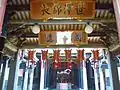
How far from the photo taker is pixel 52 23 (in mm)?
6883

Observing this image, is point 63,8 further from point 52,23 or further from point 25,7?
point 52,23

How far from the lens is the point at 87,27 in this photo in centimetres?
689

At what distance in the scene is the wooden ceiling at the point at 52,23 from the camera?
5.74 metres

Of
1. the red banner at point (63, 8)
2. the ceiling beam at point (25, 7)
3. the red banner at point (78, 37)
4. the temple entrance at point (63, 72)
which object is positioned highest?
the ceiling beam at point (25, 7)

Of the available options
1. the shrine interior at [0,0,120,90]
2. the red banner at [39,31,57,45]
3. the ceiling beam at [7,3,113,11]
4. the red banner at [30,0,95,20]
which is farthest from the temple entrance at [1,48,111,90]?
the red banner at [30,0,95,20]

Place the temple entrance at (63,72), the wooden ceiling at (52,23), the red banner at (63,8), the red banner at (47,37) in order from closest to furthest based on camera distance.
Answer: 1. the red banner at (63,8)
2. the wooden ceiling at (52,23)
3. the red banner at (47,37)
4. the temple entrance at (63,72)

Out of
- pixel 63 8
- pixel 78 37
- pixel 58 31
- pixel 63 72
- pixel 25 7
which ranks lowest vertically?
pixel 63 72

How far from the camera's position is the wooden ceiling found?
574 centimetres

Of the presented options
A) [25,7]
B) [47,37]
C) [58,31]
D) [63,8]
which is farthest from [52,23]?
[63,8]

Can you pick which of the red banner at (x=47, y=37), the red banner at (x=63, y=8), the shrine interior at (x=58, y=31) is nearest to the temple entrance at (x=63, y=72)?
the shrine interior at (x=58, y=31)

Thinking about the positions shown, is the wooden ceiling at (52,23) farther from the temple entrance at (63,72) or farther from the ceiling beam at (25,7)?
the temple entrance at (63,72)

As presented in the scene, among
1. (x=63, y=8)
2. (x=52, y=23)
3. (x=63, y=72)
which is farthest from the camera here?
(x=63, y=72)

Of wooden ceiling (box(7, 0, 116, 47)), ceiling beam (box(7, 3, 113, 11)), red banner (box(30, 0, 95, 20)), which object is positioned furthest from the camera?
wooden ceiling (box(7, 0, 116, 47))

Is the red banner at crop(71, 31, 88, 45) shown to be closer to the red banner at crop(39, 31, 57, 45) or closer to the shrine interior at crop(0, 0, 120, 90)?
the shrine interior at crop(0, 0, 120, 90)
